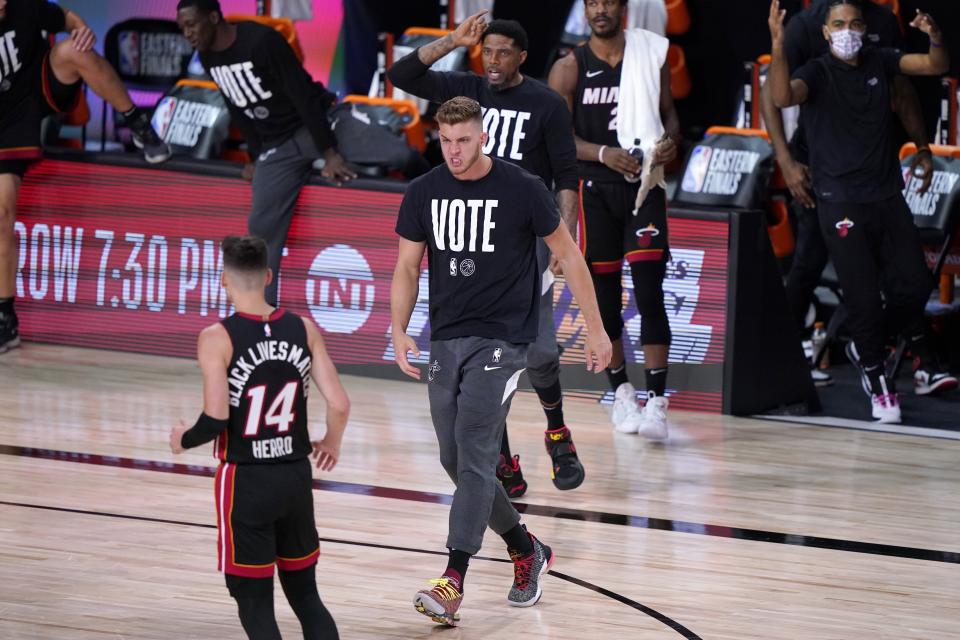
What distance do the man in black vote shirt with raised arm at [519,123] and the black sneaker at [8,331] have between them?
3.95 metres

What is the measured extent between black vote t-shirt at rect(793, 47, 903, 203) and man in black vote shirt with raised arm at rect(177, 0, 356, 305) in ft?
8.48

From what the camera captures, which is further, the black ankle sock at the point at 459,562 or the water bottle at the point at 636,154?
the water bottle at the point at 636,154

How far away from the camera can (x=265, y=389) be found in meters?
4.16

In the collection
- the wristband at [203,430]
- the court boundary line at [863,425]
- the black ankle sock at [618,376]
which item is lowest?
the court boundary line at [863,425]

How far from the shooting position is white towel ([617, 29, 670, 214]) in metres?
7.48

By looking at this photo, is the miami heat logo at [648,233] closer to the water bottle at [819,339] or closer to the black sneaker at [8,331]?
the water bottle at [819,339]

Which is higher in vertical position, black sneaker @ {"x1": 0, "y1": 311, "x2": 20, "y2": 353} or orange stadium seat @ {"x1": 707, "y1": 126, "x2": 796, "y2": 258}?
orange stadium seat @ {"x1": 707, "y1": 126, "x2": 796, "y2": 258}

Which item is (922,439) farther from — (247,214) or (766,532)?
(247,214)

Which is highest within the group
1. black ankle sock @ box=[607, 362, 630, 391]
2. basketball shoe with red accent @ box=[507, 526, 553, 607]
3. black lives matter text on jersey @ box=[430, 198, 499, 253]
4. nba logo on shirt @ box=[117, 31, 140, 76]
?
black lives matter text on jersey @ box=[430, 198, 499, 253]

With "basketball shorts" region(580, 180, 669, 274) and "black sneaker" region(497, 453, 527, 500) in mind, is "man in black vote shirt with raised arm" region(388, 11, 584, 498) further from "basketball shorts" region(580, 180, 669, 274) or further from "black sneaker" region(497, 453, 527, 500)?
"basketball shorts" region(580, 180, 669, 274)

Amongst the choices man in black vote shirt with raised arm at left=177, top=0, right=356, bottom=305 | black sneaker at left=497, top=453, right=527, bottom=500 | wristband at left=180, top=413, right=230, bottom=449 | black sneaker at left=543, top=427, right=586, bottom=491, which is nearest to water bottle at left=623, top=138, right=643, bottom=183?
black sneaker at left=543, top=427, right=586, bottom=491

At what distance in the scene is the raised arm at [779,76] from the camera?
25.6ft

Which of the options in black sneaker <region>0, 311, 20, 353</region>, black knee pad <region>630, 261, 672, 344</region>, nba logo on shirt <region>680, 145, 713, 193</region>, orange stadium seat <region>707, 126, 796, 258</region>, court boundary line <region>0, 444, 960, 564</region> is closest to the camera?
court boundary line <region>0, 444, 960, 564</region>

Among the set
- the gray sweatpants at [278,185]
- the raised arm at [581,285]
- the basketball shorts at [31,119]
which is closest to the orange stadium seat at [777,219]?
the gray sweatpants at [278,185]
